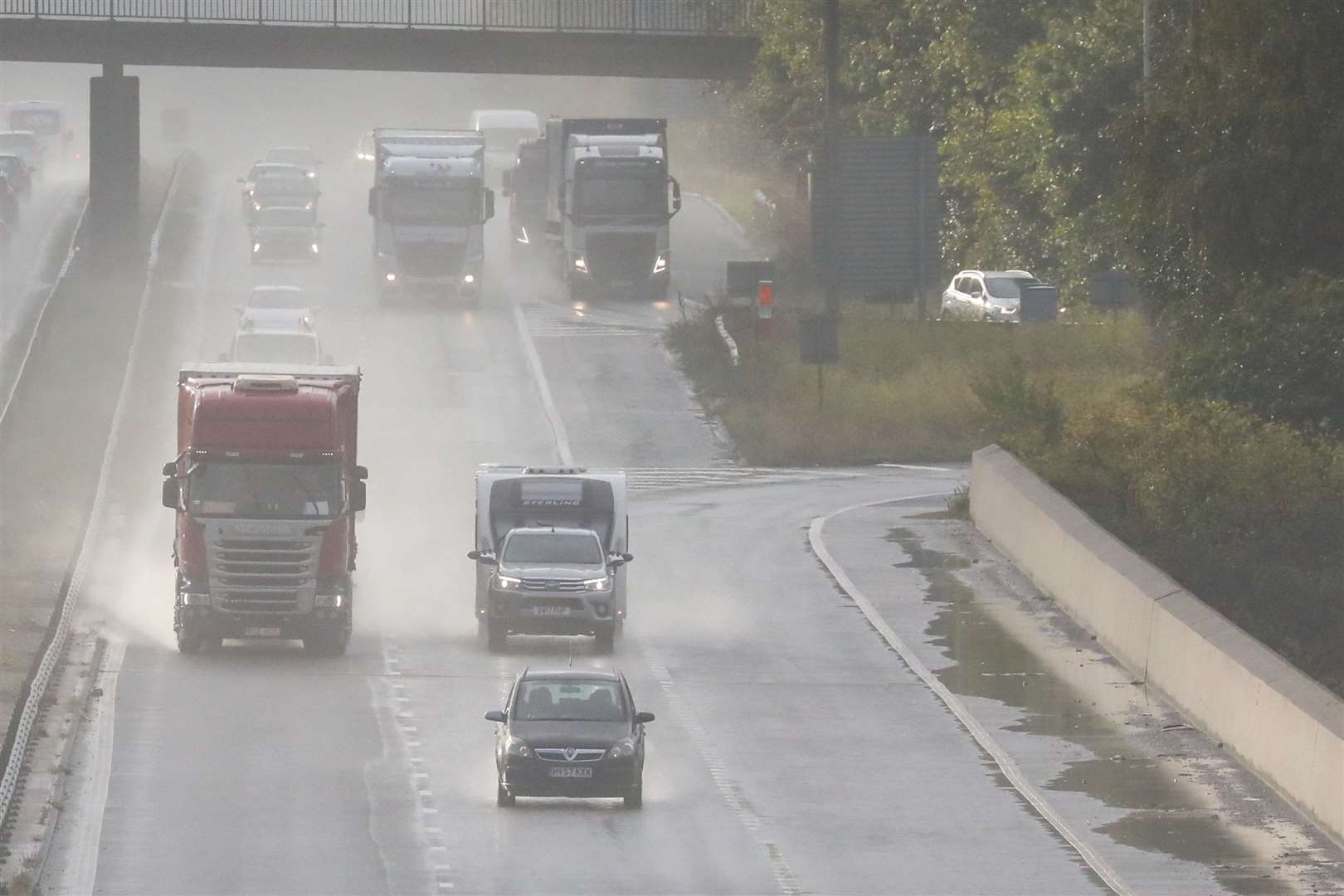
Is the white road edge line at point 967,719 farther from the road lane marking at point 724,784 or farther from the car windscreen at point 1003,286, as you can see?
the car windscreen at point 1003,286

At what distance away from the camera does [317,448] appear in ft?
95.2

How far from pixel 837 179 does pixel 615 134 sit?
417 inches

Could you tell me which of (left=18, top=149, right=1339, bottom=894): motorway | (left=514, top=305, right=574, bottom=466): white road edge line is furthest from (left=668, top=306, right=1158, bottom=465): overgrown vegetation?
(left=514, top=305, right=574, bottom=466): white road edge line

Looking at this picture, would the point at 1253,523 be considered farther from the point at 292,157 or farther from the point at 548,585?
the point at 292,157

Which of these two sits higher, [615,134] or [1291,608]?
[615,134]

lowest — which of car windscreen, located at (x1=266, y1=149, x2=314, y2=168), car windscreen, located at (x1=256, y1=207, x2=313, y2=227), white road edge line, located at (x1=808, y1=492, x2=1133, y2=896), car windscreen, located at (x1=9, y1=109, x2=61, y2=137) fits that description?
white road edge line, located at (x1=808, y1=492, x2=1133, y2=896)

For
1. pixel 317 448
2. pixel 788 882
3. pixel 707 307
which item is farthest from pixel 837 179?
pixel 788 882

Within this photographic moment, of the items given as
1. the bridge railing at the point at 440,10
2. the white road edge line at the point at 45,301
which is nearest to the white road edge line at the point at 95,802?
the white road edge line at the point at 45,301

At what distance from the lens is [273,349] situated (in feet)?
172

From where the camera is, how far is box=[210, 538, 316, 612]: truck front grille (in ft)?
94.8

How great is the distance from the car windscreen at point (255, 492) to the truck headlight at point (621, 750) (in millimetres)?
8389

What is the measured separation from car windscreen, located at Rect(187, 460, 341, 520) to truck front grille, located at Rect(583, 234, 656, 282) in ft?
124

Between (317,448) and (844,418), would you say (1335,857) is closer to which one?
(317,448)

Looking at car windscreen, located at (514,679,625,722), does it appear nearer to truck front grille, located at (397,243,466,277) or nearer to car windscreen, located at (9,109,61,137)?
truck front grille, located at (397,243,466,277)
